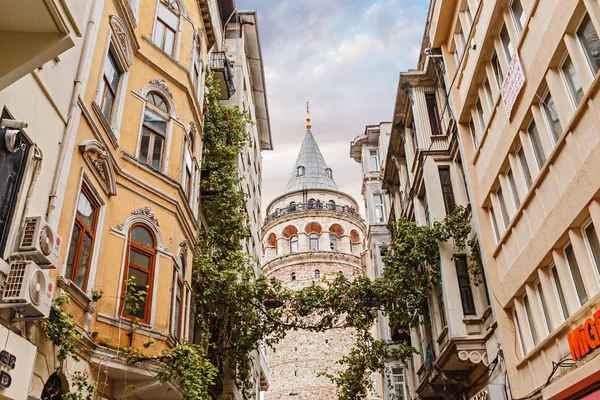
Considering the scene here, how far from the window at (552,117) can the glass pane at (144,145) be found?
8.61 m

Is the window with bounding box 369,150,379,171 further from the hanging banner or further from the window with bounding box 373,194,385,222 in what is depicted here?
the hanging banner

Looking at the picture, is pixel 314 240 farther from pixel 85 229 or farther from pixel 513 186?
pixel 85 229

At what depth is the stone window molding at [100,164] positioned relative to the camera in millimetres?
10375

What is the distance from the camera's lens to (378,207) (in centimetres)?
3906

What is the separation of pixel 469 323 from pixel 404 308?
12.9 feet

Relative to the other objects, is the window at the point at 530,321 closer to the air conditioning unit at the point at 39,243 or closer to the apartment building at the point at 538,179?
the apartment building at the point at 538,179

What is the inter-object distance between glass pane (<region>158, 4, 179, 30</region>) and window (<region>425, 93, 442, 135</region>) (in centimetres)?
941

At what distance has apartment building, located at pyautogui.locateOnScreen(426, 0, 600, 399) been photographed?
941 cm

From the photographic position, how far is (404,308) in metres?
19.7

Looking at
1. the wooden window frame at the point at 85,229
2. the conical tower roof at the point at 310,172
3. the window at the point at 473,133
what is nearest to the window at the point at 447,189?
the window at the point at 473,133

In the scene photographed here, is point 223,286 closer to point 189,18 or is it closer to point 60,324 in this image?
point 189,18

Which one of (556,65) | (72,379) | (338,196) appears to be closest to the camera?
(72,379)

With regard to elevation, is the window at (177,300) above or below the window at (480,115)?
below

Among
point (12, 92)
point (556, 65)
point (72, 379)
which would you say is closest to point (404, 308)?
point (556, 65)
